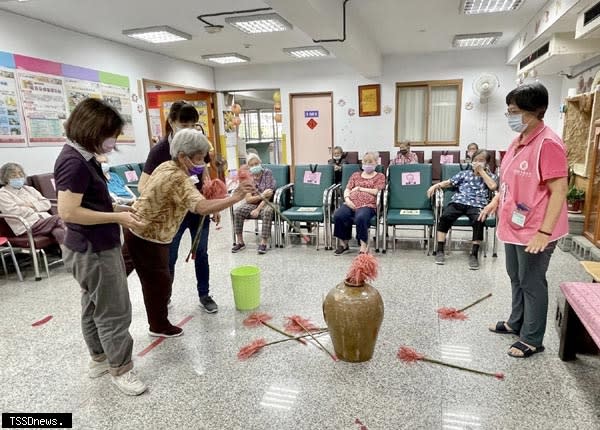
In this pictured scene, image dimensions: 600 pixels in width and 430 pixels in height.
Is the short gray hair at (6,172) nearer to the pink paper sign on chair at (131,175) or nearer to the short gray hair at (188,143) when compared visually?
the pink paper sign on chair at (131,175)

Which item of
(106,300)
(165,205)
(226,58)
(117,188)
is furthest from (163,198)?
(226,58)

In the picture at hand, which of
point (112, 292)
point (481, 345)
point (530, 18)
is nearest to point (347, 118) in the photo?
point (530, 18)

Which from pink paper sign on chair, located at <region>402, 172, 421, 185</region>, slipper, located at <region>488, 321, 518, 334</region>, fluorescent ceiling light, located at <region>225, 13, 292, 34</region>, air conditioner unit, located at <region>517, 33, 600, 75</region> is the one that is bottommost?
slipper, located at <region>488, 321, 518, 334</region>

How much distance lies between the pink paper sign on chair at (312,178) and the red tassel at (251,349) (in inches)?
94.4

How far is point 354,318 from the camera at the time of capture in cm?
190

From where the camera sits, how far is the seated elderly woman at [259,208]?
4.16 meters

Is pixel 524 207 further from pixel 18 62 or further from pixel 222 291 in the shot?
pixel 18 62

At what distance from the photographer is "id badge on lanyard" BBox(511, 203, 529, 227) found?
187 centimetres

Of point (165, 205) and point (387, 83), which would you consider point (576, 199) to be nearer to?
point (165, 205)

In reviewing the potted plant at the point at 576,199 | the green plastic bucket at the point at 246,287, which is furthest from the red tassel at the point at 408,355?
the potted plant at the point at 576,199

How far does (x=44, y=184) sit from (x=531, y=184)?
14.3 ft

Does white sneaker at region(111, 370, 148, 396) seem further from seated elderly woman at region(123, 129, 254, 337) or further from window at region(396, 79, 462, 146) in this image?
window at region(396, 79, 462, 146)

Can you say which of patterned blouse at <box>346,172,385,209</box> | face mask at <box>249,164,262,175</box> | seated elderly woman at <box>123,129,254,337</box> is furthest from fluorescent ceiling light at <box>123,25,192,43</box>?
seated elderly woman at <box>123,129,254,337</box>

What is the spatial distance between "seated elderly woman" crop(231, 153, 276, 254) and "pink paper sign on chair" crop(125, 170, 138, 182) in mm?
1972
